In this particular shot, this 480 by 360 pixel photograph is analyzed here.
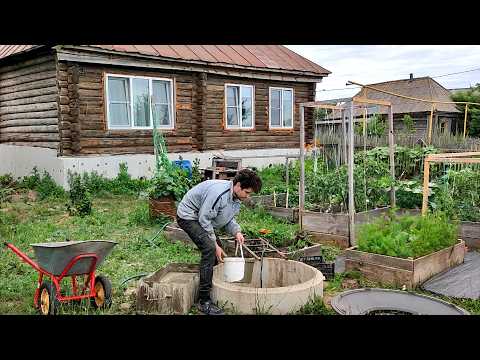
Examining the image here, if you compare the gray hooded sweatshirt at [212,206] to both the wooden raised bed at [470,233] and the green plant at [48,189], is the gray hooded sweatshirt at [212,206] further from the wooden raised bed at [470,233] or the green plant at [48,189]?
the green plant at [48,189]

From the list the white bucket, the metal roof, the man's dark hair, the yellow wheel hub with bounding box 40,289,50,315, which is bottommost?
the yellow wheel hub with bounding box 40,289,50,315

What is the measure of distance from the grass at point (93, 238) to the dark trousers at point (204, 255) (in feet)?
2.63

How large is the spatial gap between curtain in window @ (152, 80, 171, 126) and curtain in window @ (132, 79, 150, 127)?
0.26 m

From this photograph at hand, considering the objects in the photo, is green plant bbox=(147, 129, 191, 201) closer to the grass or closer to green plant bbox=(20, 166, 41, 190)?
the grass

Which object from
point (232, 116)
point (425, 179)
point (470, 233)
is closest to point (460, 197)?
point (470, 233)

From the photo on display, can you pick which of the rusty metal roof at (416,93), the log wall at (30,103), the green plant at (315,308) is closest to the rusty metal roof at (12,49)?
the log wall at (30,103)

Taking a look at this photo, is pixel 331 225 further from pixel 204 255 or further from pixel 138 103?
pixel 138 103

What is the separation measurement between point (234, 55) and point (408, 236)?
10790 millimetres

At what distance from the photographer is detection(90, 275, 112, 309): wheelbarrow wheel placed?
448 cm

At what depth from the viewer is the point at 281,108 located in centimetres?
1667

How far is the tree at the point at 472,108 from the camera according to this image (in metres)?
26.3

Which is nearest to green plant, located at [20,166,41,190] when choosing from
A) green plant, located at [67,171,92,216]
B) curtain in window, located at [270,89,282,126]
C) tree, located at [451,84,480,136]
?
green plant, located at [67,171,92,216]

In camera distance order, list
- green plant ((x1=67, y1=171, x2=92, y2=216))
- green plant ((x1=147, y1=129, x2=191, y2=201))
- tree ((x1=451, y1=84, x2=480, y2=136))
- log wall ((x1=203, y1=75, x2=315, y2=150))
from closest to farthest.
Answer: green plant ((x1=147, y1=129, x2=191, y2=201))
green plant ((x1=67, y1=171, x2=92, y2=216))
log wall ((x1=203, y1=75, x2=315, y2=150))
tree ((x1=451, y1=84, x2=480, y2=136))
